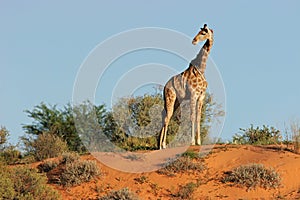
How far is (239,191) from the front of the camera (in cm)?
1675

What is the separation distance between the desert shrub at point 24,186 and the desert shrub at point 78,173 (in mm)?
1282

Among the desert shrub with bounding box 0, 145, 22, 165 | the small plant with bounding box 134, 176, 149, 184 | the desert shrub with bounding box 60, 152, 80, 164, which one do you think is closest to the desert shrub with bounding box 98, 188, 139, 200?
the small plant with bounding box 134, 176, 149, 184

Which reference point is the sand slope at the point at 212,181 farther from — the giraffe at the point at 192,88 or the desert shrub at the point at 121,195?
the giraffe at the point at 192,88

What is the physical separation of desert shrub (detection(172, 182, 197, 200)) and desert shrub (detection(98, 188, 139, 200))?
1.26 m

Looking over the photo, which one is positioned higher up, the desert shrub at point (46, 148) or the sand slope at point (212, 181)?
the desert shrub at point (46, 148)

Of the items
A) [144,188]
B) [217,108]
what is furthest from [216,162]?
[217,108]

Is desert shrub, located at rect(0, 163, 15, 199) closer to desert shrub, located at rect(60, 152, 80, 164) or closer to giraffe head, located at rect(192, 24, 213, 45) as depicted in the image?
desert shrub, located at rect(60, 152, 80, 164)

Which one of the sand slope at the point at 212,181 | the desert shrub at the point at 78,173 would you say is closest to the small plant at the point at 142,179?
the sand slope at the point at 212,181

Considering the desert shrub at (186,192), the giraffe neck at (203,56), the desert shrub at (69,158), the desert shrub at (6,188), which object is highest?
the giraffe neck at (203,56)

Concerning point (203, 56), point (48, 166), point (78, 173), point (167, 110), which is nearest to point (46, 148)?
point (48, 166)

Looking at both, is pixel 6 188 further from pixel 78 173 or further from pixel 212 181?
pixel 212 181

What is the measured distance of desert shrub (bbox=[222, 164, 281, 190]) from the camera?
16.9m

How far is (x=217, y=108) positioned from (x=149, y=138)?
19.9 ft

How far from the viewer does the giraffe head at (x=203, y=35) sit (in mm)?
20312
